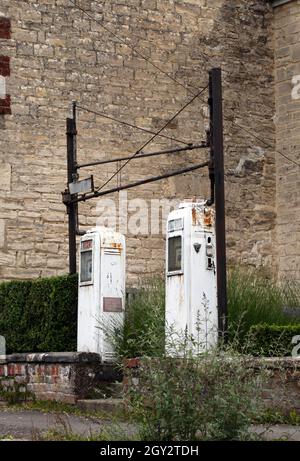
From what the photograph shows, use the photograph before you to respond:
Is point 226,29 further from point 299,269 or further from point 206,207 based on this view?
point 206,207

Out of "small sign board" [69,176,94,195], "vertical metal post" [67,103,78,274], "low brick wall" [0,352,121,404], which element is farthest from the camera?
"vertical metal post" [67,103,78,274]

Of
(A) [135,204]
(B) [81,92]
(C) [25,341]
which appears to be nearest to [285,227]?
(A) [135,204]

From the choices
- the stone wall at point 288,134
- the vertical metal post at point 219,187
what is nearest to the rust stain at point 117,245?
the vertical metal post at point 219,187

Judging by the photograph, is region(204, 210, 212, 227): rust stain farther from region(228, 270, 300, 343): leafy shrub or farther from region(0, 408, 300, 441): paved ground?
region(0, 408, 300, 441): paved ground

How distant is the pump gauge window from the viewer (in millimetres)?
12016

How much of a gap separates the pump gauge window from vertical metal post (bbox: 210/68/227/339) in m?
1.84

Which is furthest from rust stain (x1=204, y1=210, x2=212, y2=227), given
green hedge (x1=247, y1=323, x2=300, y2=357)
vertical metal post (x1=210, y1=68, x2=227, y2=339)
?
green hedge (x1=247, y1=323, x2=300, y2=357)

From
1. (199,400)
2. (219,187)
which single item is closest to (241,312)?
(219,187)

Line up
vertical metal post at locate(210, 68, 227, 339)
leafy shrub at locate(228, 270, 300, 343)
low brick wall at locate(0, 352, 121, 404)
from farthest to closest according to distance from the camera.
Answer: leafy shrub at locate(228, 270, 300, 343)
low brick wall at locate(0, 352, 121, 404)
vertical metal post at locate(210, 68, 227, 339)

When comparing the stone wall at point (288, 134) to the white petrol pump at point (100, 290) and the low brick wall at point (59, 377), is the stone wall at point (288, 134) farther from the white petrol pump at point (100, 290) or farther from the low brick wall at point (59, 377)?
the low brick wall at point (59, 377)

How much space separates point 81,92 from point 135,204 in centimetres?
199

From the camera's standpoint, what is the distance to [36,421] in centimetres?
983
